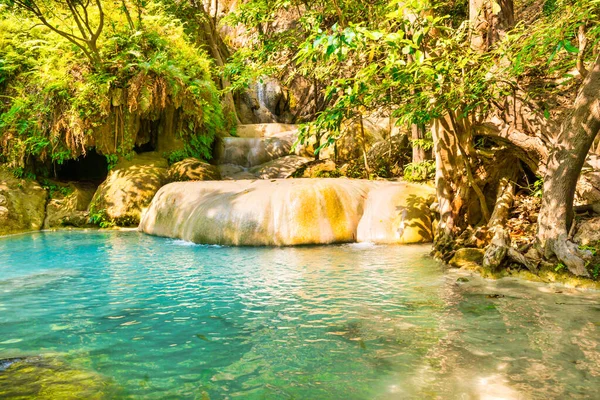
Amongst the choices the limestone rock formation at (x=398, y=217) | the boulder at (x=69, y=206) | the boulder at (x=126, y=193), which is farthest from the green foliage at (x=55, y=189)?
the limestone rock formation at (x=398, y=217)

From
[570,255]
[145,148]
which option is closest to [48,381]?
[570,255]

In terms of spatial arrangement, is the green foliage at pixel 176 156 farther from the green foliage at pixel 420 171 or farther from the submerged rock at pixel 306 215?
the green foliage at pixel 420 171

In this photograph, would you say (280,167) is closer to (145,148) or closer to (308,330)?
(145,148)

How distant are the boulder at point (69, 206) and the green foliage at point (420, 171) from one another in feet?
29.2

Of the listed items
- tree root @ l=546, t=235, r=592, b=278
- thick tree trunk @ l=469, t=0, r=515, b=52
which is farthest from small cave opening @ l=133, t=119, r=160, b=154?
tree root @ l=546, t=235, r=592, b=278

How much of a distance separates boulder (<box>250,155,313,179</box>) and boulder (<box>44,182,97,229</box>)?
518cm

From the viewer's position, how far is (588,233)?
512 cm

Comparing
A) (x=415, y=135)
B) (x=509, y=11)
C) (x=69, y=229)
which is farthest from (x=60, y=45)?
(x=509, y=11)

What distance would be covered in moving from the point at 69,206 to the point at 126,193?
2159 mm

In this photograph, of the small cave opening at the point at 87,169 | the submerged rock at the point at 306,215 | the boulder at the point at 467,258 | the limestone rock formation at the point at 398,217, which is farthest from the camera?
the small cave opening at the point at 87,169

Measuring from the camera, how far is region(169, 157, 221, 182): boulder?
1284cm

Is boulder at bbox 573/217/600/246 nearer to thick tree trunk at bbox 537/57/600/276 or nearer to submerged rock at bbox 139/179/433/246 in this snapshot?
thick tree trunk at bbox 537/57/600/276

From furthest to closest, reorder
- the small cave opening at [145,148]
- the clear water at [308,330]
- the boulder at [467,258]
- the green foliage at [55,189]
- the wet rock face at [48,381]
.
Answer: the small cave opening at [145,148], the green foliage at [55,189], the boulder at [467,258], the clear water at [308,330], the wet rock face at [48,381]

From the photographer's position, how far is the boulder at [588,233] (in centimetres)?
504
